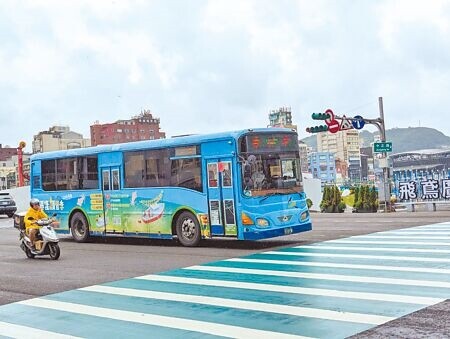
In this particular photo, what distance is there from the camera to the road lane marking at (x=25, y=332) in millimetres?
7408

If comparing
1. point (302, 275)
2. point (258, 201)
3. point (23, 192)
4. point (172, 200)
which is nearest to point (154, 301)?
point (302, 275)

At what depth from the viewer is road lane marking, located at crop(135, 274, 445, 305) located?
322 inches

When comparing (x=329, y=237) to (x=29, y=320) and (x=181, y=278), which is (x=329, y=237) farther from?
(x=29, y=320)

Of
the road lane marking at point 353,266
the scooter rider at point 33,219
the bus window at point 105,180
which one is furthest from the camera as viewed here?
the bus window at point 105,180

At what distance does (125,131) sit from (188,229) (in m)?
31.5

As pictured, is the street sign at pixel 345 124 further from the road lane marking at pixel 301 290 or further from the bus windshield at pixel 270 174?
the road lane marking at pixel 301 290

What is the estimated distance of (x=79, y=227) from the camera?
66.9 ft

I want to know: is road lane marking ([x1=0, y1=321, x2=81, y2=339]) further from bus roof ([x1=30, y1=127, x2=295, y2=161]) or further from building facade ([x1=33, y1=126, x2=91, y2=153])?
building facade ([x1=33, y1=126, x2=91, y2=153])

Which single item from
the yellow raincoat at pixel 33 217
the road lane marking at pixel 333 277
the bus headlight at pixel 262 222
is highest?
the yellow raincoat at pixel 33 217

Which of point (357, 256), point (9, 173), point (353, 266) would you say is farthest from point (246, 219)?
point (9, 173)

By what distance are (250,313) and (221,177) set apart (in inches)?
311

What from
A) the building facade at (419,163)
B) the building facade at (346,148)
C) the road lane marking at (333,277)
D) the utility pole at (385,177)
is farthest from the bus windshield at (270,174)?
the building facade at (346,148)

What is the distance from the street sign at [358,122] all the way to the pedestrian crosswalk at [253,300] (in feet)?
65.6

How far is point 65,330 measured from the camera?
769 centimetres
